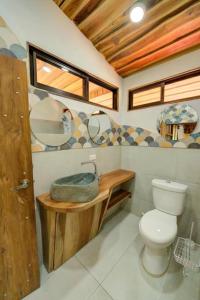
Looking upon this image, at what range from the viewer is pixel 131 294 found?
3.89ft

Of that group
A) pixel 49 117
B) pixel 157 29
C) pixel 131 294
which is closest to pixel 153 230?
pixel 131 294

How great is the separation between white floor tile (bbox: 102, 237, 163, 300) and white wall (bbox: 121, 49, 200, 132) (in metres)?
1.71

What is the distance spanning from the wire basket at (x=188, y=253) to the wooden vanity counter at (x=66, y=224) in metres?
0.94

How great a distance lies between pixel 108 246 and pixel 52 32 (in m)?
2.53

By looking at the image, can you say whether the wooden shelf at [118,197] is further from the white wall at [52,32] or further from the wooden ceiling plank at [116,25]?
the wooden ceiling plank at [116,25]

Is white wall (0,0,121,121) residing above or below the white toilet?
above

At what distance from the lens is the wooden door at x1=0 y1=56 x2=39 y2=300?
3.03 ft

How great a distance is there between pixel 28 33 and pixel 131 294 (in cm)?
251

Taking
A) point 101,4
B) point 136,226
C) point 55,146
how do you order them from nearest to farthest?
point 101,4 < point 55,146 < point 136,226

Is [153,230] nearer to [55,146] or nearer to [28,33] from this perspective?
[55,146]

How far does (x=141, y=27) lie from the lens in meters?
1.48

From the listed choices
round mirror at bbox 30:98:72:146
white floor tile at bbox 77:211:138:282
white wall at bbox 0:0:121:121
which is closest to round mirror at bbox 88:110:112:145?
white wall at bbox 0:0:121:121

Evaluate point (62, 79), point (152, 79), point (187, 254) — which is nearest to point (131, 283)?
point (187, 254)

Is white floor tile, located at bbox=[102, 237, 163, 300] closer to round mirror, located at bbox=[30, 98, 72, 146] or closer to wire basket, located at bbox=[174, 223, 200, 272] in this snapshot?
wire basket, located at bbox=[174, 223, 200, 272]
